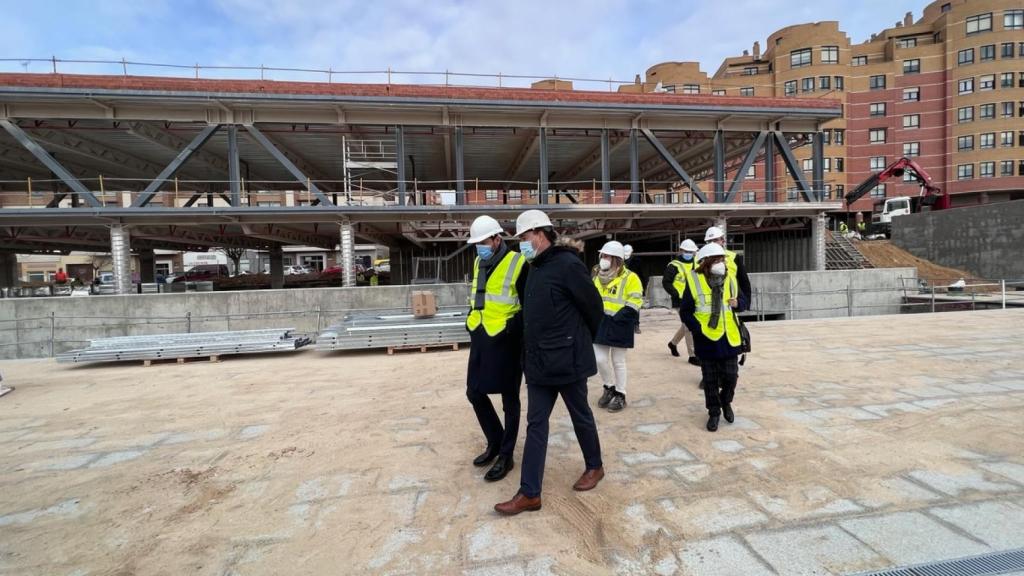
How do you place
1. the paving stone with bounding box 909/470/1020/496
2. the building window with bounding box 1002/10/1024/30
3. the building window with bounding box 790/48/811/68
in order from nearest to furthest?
the paving stone with bounding box 909/470/1020/496
the building window with bounding box 1002/10/1024/30
the building window with bounding box 790/48/811/68

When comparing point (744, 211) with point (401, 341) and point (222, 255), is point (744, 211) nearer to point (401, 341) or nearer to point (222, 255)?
point (401, 341)

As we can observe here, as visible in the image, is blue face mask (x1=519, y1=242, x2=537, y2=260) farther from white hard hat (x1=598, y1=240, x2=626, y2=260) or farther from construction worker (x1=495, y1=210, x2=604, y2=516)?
white hard hat (x1=598, y1=240, x2=626, y2=260)

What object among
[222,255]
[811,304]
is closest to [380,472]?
[811,304]

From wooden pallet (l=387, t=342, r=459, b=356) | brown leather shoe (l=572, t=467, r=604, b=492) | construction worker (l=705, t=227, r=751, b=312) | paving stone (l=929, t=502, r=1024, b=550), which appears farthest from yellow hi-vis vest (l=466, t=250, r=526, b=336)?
wooden pallet (l=387, t=342, r=459, b=356)

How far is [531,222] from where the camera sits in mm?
3178

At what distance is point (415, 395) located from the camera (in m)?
5.91

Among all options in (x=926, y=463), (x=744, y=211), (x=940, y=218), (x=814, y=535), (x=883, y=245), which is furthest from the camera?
(x=883, y=245)

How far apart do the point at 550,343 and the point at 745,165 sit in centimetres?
1803

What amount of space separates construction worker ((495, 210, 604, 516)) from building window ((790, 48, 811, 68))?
2055 inches

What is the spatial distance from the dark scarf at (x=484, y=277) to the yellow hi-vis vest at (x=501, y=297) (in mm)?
18

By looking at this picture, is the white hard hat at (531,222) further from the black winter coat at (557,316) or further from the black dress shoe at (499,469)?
the black dress shoe at (499,469)

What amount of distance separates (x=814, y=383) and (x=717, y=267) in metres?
2.84

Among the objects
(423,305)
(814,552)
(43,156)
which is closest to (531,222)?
(814,552)

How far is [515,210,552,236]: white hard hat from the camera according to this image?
3.14 metres
